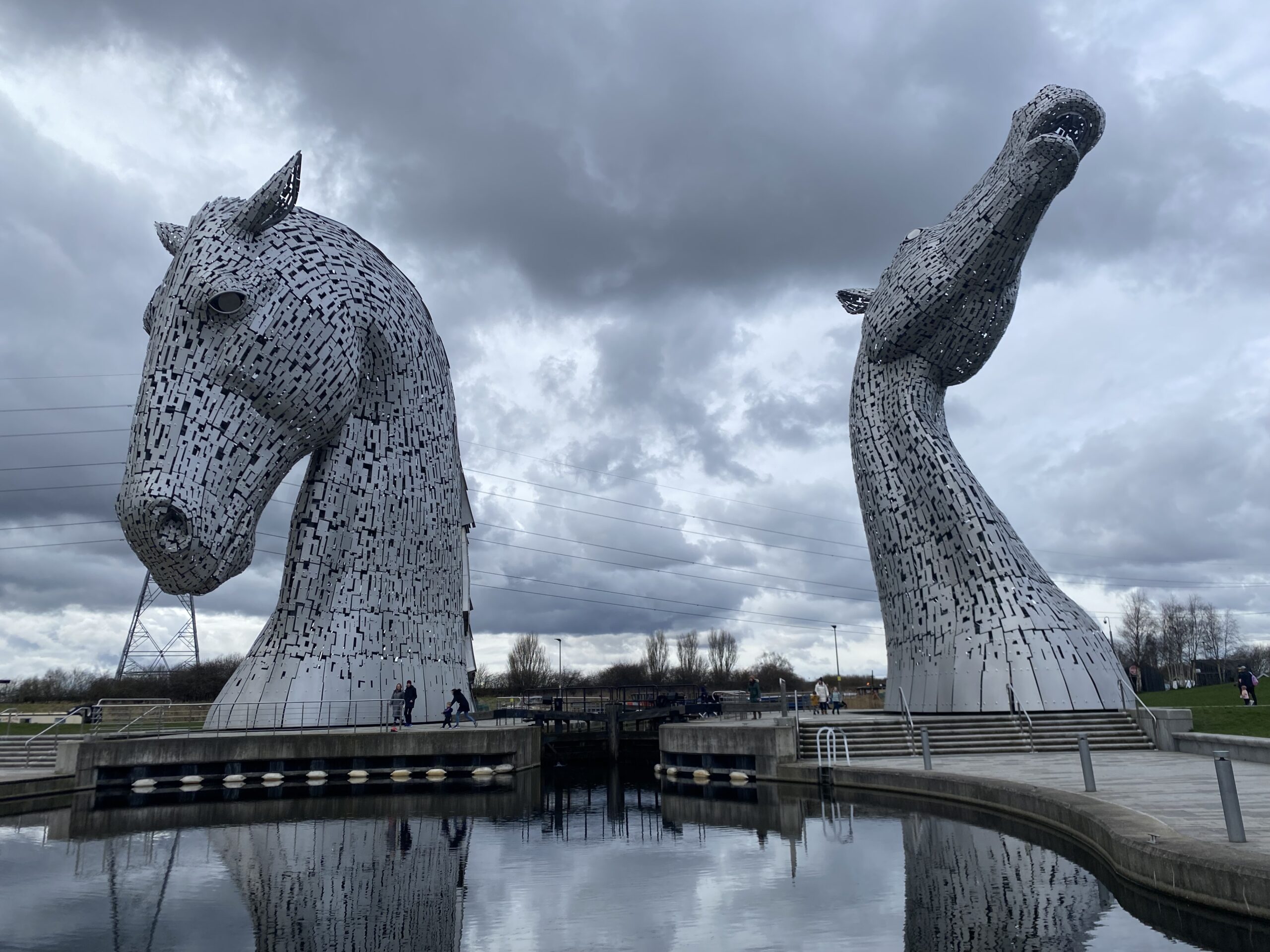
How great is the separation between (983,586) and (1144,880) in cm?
1262

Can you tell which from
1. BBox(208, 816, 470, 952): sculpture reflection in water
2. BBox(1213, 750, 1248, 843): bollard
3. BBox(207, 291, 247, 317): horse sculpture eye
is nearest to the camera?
BBox(208, 816, 470, 952): sculpture reflection in water

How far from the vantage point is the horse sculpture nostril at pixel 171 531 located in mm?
A: 16712

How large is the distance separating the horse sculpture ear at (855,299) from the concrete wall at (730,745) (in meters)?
11.4

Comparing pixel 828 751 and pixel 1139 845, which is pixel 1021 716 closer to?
pixel 828 751

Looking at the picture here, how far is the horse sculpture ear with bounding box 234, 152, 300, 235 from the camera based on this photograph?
59.8 ft

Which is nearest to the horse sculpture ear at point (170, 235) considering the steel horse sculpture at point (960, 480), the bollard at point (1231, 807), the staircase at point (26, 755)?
the staircase at point (26, 755)

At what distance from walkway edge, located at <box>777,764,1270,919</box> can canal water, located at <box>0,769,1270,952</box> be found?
15cm

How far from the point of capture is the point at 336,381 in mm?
19219

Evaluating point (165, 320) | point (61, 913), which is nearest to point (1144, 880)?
point (61, 913)

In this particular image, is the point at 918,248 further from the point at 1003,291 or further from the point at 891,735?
the point at 891,735

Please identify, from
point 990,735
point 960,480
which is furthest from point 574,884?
point 960,480

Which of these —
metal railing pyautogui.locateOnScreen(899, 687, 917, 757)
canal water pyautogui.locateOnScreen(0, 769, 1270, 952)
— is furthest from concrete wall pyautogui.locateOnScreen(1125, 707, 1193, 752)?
canal water pyautogui.locateOnScreen(0, 769, 1270, 952)

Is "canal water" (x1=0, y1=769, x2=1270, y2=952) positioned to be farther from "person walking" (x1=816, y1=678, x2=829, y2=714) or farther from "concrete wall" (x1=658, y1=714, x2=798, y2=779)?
"person walking" (x1=816, y1=678, x2=829, y2=714)

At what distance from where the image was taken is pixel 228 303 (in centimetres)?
1758
